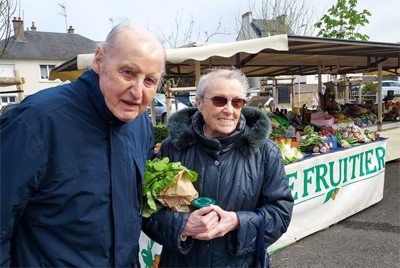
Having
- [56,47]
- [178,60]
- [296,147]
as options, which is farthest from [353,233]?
[56,47]

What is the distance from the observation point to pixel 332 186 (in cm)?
420

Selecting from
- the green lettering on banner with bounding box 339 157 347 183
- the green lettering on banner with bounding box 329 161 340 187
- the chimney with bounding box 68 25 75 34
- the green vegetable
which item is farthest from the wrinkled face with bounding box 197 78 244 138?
the chimney with bounding box 68 25 75 34

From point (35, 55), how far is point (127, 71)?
33560mm

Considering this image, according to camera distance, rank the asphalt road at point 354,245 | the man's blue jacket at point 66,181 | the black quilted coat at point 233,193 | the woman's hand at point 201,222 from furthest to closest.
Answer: the asphalt road at point 354,245, the black quilted coat at point 233,193, the woman's hand at point 201,222, the man's blue jacket at point 66,181

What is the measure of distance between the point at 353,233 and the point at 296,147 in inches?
50.2

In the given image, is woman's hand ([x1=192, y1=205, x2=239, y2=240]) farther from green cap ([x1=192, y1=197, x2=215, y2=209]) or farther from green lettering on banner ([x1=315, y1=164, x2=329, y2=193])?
green lettering on banner ([x1=315, y1=164, x2=329, y2=193])

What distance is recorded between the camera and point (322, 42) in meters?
4.29

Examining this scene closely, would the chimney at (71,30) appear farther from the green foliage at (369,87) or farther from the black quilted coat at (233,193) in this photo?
the black quilted coat at (233,193)

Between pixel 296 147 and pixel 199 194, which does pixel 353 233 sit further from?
pixel 199 194

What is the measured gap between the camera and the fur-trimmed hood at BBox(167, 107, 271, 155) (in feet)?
5.57

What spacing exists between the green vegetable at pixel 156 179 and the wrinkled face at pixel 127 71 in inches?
15.6

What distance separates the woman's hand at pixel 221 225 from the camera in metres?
1.50

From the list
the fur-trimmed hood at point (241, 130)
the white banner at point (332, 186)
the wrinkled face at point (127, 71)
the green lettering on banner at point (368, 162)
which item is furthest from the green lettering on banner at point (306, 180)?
the wrinkled face at point (127, 71)

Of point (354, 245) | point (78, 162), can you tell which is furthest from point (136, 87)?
point (354, 245)
